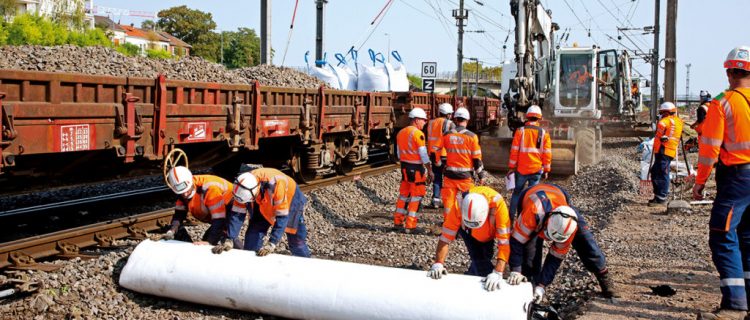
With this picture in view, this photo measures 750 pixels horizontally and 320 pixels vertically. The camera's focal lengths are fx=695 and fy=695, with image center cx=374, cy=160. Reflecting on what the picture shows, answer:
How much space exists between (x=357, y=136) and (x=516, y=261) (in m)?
8.05

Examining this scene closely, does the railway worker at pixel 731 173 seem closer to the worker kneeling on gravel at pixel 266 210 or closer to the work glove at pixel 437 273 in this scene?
the work glove at pixel 437 273

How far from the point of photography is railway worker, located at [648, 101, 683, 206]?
11.5m

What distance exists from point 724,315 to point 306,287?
308cm

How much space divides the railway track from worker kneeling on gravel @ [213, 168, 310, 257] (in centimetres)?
173

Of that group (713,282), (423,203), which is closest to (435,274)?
(713,282)

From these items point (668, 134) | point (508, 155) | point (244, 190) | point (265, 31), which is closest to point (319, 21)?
point (265, 31)

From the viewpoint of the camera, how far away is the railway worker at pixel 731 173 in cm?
508

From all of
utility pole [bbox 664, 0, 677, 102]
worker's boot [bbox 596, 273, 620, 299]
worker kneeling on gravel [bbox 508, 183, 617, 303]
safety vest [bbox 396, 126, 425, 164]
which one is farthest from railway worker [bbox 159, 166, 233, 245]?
utility pole [bbox 664, 0, 677, 102]

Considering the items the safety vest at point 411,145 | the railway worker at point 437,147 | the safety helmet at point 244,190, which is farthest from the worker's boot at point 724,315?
the railway worker at point 437,147

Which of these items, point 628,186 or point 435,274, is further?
point 628,186

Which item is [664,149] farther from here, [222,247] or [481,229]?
[222,247]

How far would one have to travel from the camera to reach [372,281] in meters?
5.18

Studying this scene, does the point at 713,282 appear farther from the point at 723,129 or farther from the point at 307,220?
the point at 307,220

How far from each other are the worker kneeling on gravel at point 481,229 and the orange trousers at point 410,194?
367 centimetres
